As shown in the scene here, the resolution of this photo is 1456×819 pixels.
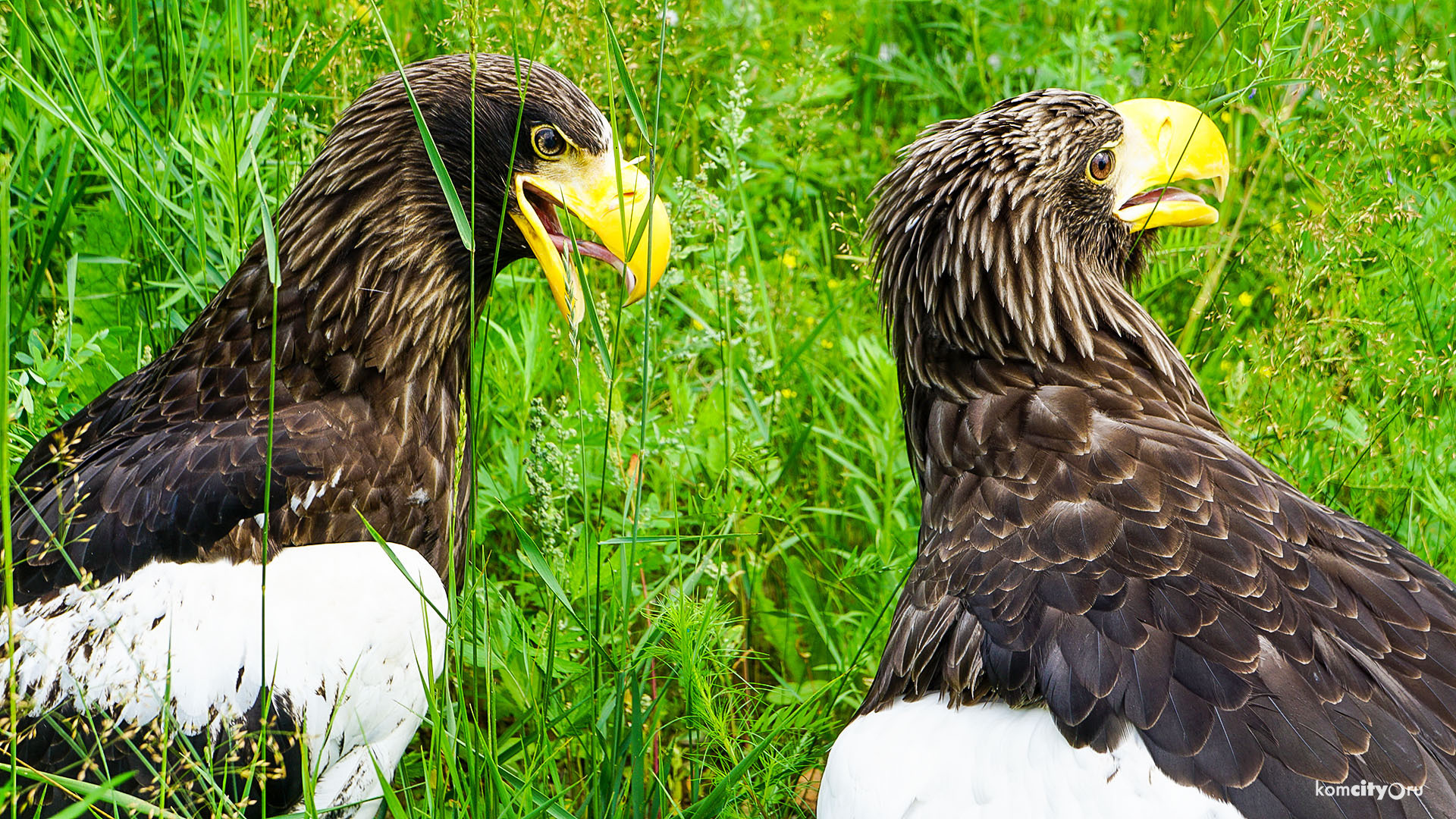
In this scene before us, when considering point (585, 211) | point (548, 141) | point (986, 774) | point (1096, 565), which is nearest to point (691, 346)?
point (585, 211)

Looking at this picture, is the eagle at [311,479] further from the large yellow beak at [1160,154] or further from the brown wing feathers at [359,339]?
the large yellow beak at [1160,154]

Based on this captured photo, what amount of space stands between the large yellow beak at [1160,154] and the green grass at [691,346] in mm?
113

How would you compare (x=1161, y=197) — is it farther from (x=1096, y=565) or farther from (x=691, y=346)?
(x=691, y=346)

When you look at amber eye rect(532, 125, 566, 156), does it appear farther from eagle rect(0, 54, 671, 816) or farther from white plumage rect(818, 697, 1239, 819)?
white plumage rect(818, 697, 1239, 819)

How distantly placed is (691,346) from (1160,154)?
48.8 inches

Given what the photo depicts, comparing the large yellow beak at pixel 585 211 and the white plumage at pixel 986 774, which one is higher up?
the large yellow beak at pixel 585 211

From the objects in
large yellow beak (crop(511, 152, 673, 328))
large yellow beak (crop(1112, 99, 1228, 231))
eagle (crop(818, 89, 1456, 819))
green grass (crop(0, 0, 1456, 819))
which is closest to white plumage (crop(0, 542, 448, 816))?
green grass (crop(0, 0, 1456, 819))

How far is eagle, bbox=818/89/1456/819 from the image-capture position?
1.99 metres

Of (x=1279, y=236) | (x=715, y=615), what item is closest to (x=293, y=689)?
(x=715, y=615)

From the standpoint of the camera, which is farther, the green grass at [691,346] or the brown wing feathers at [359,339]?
the green grass at [691,346]

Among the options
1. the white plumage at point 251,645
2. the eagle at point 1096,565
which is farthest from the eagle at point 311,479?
the eagle at point 1096,565

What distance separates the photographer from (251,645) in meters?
2.33

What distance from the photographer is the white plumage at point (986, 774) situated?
197 cm

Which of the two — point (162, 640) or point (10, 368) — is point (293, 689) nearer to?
point (162, 640)
